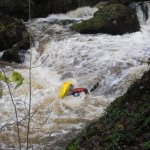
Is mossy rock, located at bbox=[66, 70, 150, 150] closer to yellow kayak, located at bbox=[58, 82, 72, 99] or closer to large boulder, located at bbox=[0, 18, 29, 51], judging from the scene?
yellow kayak, located at bbox=[58, 82, 72, 99]

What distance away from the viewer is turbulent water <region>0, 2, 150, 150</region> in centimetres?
648

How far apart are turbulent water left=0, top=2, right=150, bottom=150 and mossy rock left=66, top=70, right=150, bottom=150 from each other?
4.38ft

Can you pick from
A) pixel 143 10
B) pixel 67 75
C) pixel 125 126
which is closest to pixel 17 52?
pixel 67 75

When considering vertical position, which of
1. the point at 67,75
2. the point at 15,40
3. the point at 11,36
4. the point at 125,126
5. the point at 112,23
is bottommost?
the point at 67,75

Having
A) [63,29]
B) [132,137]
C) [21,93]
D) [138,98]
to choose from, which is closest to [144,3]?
[63,29]

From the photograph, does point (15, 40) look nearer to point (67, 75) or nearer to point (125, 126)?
point (67, 75)

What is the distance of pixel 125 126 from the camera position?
3.84m

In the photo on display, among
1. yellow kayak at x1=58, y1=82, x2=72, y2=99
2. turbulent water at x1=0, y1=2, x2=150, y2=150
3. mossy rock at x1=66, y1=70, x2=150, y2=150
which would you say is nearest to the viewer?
mossy rock at x1=66, y1=70, x2=150, y2=150

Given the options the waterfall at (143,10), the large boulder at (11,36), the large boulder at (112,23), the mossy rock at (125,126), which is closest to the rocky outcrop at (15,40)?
the large boulder at (11,36)

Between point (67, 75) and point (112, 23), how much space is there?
320cm

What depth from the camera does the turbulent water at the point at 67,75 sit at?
6.48m

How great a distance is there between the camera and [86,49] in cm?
1030

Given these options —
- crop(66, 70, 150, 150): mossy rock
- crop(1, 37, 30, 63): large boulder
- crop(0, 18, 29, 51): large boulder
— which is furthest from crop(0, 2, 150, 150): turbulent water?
crop(66, 70, 150, 150): mossy rock

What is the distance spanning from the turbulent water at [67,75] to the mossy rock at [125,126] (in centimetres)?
134
